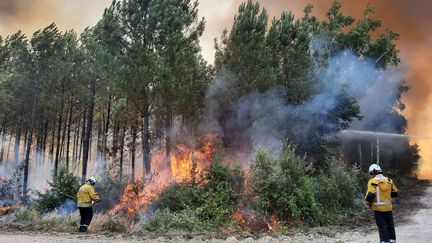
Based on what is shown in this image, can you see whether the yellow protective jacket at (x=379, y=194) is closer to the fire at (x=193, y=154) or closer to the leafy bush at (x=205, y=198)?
the leafy bush at (x=205, y=198)

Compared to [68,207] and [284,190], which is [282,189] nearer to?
[284,190]

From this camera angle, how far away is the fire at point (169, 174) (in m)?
19.2

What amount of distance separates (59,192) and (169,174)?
542 centimetres

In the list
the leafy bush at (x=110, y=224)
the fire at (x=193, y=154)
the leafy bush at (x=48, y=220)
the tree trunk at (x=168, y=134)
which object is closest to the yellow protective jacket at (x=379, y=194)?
the leafy bush at (x=110, y=224)

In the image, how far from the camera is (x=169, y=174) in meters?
21.4

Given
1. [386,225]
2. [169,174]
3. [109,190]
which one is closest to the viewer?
[386,225]

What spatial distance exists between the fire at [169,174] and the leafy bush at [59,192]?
8.59 feet

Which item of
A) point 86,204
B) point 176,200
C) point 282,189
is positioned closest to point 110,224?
point 86,204

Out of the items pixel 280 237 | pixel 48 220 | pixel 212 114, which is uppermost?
pixel 212 114

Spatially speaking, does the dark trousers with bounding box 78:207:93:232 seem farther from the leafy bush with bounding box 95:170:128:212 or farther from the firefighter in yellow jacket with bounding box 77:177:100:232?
the leafy bush with bounding box 95:170:128:212

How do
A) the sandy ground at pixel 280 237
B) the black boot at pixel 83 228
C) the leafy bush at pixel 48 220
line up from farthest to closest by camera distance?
the leafy bush at pixel 48 220
the black boot at pixel 83 228
the sandy ground at pixel 280 237

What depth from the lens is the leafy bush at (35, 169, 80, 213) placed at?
19.7 meters

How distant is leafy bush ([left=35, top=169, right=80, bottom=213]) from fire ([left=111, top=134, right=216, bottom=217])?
2.62 m

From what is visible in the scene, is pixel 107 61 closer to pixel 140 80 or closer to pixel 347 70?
pixel 140 80
